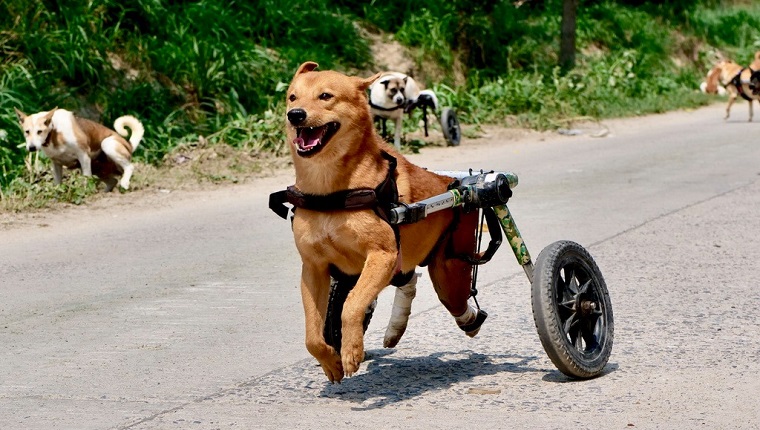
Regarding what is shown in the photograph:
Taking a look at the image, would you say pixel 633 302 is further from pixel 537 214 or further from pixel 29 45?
pixel 29 45

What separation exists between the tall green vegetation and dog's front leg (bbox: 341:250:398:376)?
759 centimetres

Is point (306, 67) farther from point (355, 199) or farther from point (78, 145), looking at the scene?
point (78, 145)

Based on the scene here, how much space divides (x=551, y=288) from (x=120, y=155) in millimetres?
7627

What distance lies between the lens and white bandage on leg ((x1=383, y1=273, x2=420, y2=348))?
18.7ft

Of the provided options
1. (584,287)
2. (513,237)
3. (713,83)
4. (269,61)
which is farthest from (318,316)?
(713,83)

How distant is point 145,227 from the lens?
34.1 ft

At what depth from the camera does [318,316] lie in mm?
4980

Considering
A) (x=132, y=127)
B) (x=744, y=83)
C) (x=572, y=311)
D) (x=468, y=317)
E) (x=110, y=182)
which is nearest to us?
(x=572, y=311)

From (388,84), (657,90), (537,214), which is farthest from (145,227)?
(657,90)

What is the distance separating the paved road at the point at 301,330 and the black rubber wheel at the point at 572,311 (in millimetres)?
124

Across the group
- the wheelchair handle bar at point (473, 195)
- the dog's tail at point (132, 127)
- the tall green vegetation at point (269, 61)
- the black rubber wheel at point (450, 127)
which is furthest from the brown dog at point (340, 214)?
the black rubber wheel at point (450, 127)

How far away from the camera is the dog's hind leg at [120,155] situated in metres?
12.0

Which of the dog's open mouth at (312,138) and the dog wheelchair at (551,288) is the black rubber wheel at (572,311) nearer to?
the dog wheelchair at (551,288)

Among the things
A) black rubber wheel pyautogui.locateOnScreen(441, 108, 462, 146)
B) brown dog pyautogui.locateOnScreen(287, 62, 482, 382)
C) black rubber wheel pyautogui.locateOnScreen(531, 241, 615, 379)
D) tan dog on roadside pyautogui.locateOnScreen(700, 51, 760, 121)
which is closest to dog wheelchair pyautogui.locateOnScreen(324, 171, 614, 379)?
black rubber wheel pyautogui.locateOnScreen(531, 241, 615, 379)
